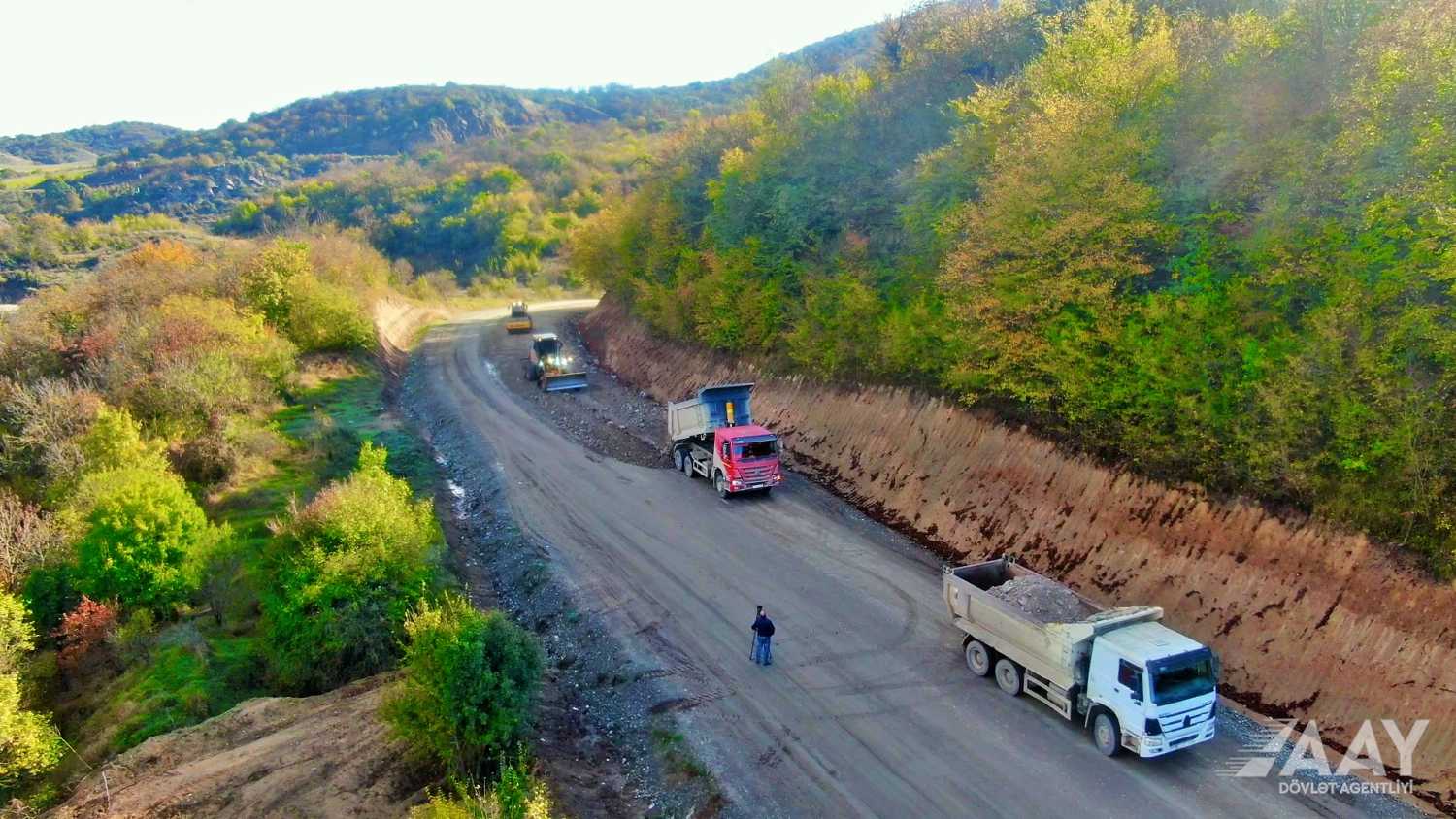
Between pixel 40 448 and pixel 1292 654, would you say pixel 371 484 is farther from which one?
pixel 1292 654

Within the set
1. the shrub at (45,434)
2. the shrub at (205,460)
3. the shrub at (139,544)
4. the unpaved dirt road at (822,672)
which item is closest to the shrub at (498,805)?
the unpaved dirt road at (822,672)

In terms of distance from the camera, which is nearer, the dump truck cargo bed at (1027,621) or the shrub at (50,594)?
the dump truck cargo bed at (1027,621)

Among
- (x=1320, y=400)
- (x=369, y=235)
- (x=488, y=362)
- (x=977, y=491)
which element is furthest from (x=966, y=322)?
(x=369, y=235)

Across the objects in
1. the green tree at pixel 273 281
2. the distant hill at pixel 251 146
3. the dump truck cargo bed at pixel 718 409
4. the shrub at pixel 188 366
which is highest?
the distant hill at pixel 251 146

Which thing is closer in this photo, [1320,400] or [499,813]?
[499,813]

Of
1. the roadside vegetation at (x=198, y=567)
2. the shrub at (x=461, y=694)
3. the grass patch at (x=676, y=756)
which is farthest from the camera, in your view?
the grass patch at (x=676, y=756)

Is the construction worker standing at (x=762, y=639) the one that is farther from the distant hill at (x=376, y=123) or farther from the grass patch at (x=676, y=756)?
the distant hill at (x=376, y=123)

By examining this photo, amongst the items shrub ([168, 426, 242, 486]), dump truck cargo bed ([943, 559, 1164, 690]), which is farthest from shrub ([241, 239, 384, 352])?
dump truck cargo bed ([943, 559, 1164, 690])
